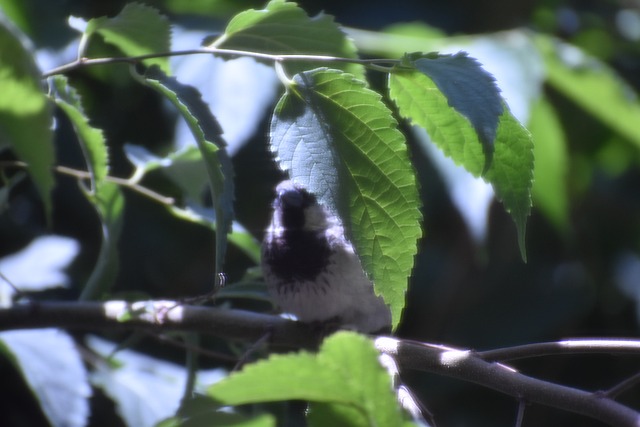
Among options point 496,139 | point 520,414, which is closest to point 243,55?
point 496,139

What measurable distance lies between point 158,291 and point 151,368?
27 centimetres

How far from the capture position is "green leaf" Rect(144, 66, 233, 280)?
1.57 feet

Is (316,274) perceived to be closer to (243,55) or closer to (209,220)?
(209,220)

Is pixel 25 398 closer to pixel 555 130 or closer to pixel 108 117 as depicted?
pixel 108 117

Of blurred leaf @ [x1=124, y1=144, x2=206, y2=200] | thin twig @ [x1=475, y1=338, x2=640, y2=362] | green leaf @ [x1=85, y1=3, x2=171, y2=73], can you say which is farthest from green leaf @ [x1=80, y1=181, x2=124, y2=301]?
thin twig @ [x1=475, y1=338, x2=640, y2=362]

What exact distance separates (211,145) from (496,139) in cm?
17

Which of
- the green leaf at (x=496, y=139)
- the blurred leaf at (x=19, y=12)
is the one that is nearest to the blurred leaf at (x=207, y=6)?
the blurred leaf at (x=19, y=12)

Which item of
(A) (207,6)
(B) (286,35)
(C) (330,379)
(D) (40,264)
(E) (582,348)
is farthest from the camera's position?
(A) (207,6)

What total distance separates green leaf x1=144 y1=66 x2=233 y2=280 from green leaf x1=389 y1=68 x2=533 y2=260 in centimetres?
11

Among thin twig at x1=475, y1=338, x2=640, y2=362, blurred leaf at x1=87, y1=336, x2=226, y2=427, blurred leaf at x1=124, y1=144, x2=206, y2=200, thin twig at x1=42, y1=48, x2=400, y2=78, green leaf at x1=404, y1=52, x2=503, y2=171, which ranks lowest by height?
blurred leaf at x1=87, y1=336, x2=226, y2=427

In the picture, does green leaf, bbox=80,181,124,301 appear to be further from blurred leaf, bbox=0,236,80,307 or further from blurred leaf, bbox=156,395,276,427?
blurred leaf, bbox=156,395,276,427

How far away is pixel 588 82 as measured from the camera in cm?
110

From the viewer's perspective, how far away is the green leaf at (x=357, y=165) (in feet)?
1.57

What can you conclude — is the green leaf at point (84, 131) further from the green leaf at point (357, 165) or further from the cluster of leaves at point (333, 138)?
the green leaf at point (357, 165)
